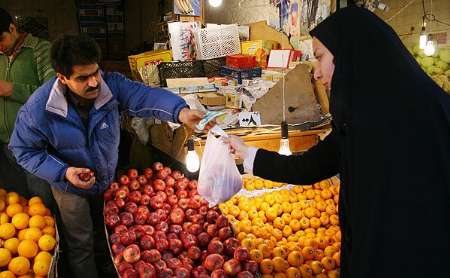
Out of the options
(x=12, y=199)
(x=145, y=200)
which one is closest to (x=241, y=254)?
(x=145, y=200)

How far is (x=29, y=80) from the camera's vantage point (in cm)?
363

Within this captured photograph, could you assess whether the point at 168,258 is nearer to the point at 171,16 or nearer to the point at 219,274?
the point at 219,274

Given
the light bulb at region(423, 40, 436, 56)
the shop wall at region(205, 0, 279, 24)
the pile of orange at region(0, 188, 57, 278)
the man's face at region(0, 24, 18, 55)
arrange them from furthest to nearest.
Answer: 1. the light bulb at region(423, 40, 436, 56)
2. the shop wall at region(205, 0, 279, 24)
3. the man's face at region(0, 24, 18, 55)
4. the pile of orange at region(0, 188, 57, 278)

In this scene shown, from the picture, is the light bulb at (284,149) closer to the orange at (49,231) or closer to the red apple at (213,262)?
the red apple at (213,262)

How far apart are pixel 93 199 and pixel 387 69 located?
2537 mm

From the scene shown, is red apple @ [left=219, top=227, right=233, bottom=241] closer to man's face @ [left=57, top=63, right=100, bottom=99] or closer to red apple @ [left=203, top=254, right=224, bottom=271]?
red apple @ [left=203, top=254, right=224, bottom=271]

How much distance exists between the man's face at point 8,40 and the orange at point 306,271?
9.55ft

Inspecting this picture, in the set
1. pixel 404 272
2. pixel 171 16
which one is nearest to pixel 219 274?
pixel 404 272

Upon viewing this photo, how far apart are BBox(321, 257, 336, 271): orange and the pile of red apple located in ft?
1.78

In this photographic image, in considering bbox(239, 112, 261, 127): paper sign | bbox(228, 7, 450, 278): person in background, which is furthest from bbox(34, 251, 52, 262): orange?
bbox(239, 112, 261, 127): paper sign

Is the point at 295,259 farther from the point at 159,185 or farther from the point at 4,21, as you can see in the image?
the point at 4,21

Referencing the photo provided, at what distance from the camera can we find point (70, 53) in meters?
2.57

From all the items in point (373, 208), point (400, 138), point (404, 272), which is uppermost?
point (400, 138)

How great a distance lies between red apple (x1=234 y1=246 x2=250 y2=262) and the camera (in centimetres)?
268
